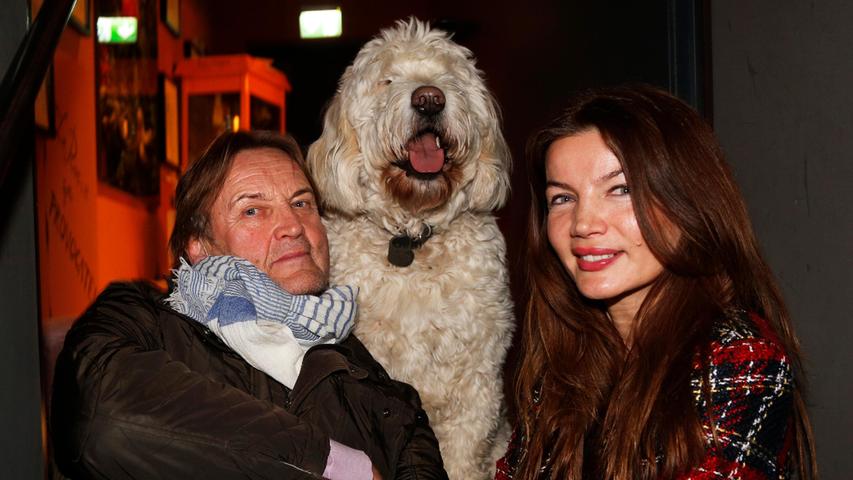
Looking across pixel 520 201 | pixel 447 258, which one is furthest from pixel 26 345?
pixel 520 201

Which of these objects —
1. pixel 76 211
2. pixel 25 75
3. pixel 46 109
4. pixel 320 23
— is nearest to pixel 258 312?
pixel 25 75

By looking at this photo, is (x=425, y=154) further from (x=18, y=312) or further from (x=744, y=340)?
(x=744, y=340)

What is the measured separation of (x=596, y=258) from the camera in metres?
2.07

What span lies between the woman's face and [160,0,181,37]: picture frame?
6.06 metres

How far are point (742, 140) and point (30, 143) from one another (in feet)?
7.47

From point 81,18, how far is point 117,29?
81 cm

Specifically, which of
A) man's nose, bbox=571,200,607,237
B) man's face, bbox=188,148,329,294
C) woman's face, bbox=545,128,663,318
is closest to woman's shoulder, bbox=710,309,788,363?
woman's face, bbox=545,128,663,318

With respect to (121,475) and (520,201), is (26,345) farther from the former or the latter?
(520,201)

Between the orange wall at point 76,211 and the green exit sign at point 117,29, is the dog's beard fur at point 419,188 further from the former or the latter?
the green exit sign at point 117,29

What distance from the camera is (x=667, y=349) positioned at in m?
1.96

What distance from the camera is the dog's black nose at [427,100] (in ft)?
10.7

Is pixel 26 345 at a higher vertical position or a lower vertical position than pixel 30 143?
lower

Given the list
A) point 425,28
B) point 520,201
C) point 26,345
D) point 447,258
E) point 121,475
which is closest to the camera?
point 121,475

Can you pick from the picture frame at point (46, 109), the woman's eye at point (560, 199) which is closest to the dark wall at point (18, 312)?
the woman's eye at point (560, 199)
